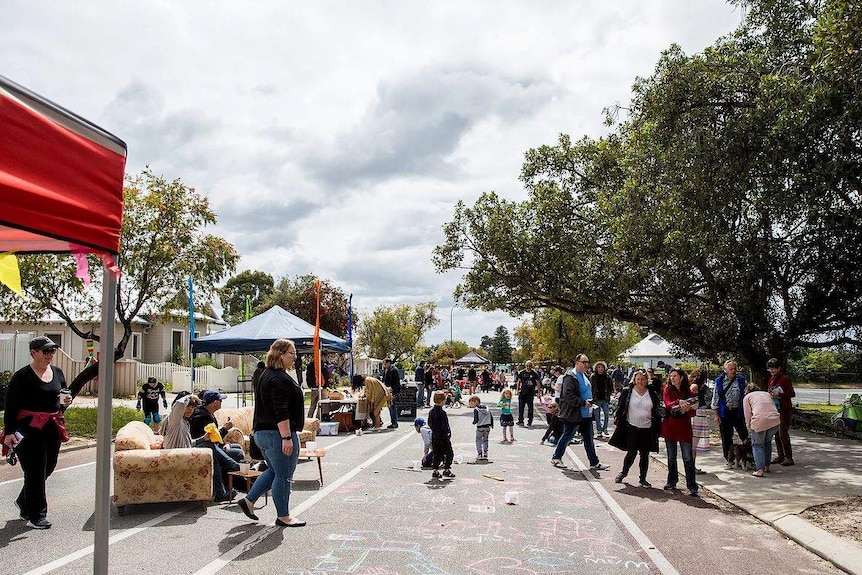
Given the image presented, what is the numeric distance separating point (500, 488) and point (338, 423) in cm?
850

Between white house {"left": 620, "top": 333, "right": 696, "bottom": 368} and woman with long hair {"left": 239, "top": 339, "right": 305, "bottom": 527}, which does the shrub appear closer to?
woman with long hair {"left": 239, "top": 339, "right": 305, "bottom": 527}

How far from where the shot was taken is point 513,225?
28.0 meters

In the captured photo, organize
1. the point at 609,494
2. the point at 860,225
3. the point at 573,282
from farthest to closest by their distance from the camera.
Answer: the point at 573,282 → the point at 860,225 → the point at 609,494

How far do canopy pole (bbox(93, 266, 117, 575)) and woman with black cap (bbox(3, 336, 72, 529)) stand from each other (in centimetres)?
367

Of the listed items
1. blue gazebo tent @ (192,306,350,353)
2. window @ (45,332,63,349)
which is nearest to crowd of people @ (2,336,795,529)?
blue gazebo tent @ (192,306,350,353)

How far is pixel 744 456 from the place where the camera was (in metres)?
11.5

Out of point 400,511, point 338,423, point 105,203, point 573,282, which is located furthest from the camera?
point 573,282

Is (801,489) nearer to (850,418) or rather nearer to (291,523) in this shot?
(291,523)

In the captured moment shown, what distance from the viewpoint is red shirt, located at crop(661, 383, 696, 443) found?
9.67m

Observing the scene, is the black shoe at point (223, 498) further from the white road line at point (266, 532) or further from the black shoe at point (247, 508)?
the black shoe at point (247, 508)

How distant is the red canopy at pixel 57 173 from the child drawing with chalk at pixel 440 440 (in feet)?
24.7

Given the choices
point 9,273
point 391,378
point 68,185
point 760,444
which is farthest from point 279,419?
point 391,378

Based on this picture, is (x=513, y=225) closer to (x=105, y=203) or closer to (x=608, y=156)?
(x=608, y=156)

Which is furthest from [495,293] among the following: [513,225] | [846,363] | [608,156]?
[846,363]
